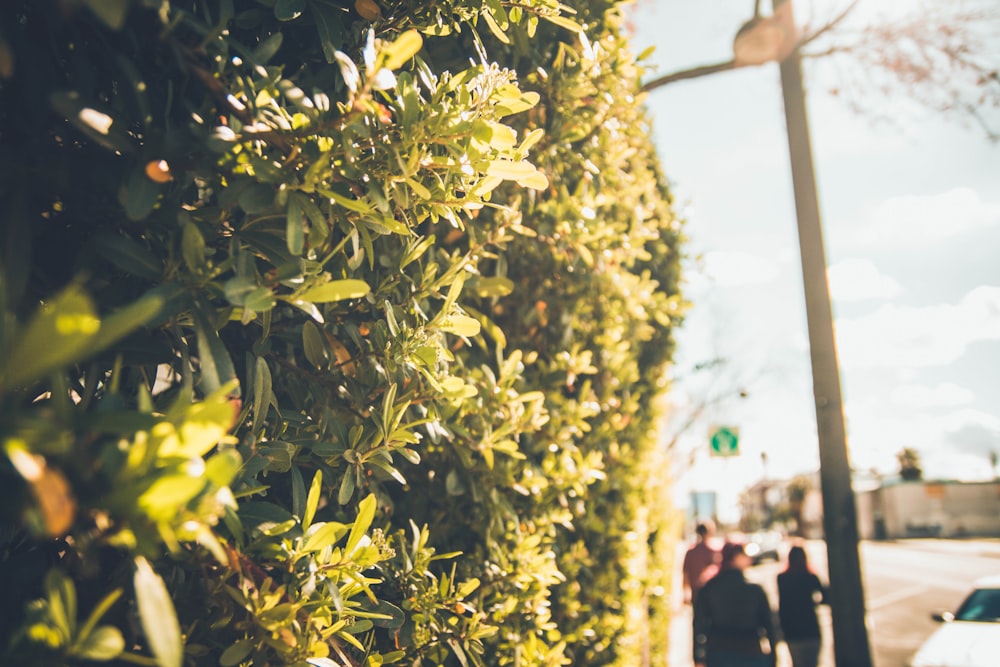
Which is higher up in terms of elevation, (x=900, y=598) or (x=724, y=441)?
(x=724, y=441)

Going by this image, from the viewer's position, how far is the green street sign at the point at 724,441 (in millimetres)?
9766

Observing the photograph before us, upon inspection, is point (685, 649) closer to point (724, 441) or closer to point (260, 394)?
point (724, 441)

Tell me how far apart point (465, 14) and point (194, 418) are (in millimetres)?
1061

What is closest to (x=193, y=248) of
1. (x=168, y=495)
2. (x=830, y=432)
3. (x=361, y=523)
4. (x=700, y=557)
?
(x=168, y=495)

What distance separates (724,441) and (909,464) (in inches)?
3127

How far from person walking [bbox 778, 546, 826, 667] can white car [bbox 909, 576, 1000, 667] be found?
38.2 inches

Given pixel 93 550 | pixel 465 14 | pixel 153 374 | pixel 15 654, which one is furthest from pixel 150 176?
pixel 465 14

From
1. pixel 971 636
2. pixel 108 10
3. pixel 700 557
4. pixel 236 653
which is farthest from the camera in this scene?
pixel 700 557

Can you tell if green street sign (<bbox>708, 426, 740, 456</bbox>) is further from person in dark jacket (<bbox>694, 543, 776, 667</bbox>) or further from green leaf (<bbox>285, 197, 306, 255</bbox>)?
green leaf (<bbox>285, 197, 306, 255</bbox>)

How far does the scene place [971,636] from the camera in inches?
257

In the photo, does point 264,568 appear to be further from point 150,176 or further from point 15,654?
point 150,176

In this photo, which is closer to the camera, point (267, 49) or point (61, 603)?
point (61, 603)

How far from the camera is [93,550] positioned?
0.75 meters

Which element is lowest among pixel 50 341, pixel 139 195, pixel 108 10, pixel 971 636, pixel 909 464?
pixel 971 636
